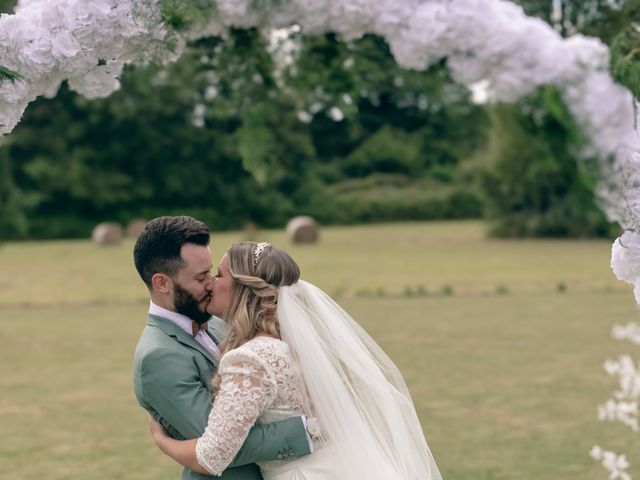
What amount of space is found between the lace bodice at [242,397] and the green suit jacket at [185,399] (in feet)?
0.22

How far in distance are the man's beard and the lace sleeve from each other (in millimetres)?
272

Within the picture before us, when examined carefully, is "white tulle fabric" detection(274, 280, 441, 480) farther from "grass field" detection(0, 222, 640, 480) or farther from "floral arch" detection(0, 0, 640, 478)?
"grass field" detection(0, 222, 640, 480)

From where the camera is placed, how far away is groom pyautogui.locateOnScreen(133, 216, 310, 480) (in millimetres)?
3201

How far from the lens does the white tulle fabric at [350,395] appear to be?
132 inches

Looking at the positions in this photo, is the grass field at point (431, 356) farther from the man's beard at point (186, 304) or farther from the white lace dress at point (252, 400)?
the man's beard at point (186, 304)

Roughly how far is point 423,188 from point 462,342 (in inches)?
1548

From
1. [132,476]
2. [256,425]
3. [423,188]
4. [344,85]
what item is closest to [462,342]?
[132,476]

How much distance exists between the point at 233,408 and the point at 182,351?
1.02 ft

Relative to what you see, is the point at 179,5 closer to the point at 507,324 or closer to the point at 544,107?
the point at 544,107

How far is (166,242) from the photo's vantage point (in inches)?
131

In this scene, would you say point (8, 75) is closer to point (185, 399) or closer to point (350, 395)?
point (185, 399)

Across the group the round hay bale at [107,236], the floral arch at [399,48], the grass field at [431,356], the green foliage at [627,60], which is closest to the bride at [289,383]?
the floral arch at [399,48]

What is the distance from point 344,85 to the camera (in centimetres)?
540

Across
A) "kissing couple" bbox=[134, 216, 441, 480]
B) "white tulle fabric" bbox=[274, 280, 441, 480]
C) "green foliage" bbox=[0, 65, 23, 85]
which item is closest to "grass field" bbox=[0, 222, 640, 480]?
"white tulle fabric" bbox=[274, 280, 441, 480]
